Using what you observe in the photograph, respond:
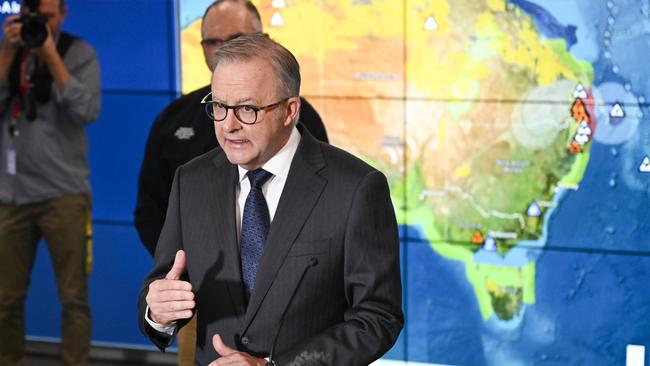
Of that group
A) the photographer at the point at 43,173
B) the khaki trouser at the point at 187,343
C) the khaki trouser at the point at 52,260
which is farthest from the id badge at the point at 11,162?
the khaki trouser at the point at 187,343

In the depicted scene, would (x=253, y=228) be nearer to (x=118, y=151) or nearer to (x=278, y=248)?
(x=278, y=248)

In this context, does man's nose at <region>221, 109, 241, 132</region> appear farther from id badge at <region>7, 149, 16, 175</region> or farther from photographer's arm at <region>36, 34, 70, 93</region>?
id badge at <region>7, 149, 16, 175</region>

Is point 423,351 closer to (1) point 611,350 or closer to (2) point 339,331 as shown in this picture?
(1) point 611,350

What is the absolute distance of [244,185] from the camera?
240 cm

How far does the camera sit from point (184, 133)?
3.62m

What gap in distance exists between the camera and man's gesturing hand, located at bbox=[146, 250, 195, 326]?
2.14 m

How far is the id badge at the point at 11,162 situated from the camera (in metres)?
4.66

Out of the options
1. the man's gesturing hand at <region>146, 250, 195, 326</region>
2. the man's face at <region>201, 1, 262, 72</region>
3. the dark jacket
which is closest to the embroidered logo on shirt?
the dark jacket

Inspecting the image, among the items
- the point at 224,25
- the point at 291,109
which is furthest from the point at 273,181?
the point at 224,25

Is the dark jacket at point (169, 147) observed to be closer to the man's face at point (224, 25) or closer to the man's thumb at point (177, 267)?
the man's face at point (224, 25)

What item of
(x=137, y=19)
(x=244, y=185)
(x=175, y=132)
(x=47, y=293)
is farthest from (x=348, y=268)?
(x=47, y=293)

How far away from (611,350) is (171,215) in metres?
2.61
